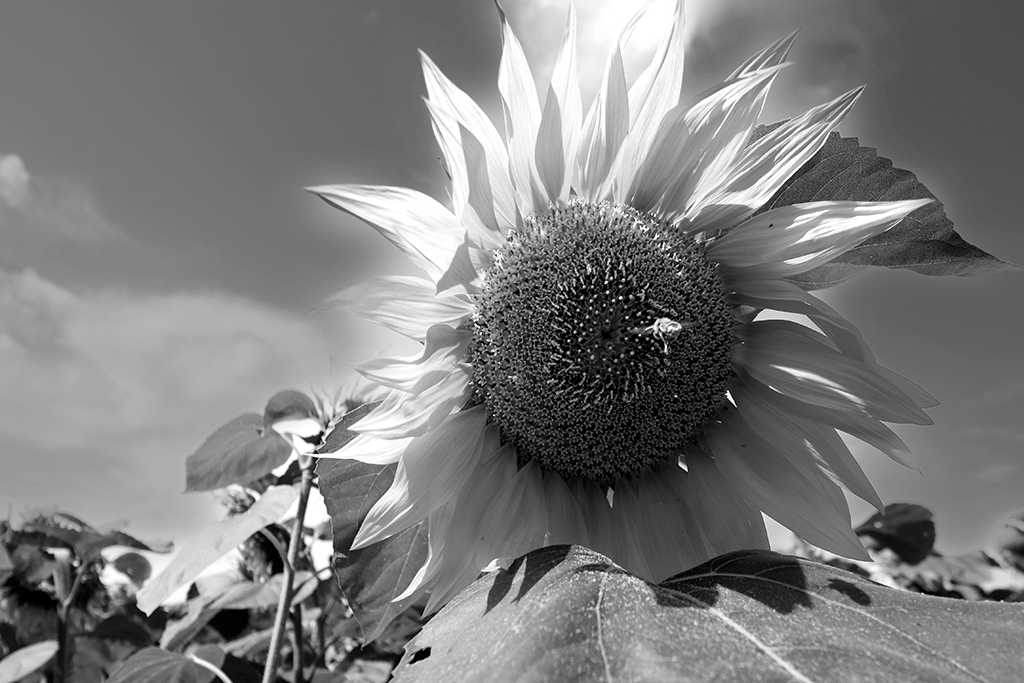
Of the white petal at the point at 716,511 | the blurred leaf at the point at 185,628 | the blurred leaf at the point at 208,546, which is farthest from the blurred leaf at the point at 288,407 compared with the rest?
the white petal at the point at 716,511

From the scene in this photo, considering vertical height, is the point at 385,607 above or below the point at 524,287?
below

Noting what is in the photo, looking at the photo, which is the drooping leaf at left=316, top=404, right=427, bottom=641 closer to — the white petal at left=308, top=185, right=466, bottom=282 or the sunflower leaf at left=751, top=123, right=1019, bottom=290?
the white petal at left=308, top=185, right=466, bottom=282

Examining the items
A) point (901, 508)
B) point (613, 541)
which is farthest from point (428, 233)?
point (901, 508)

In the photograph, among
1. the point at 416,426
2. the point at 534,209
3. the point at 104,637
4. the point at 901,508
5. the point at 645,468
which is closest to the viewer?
the point at 416,426

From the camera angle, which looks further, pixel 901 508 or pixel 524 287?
pixel 901 508

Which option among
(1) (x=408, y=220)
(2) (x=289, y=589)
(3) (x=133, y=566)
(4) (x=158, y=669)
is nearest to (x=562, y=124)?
(1) (x=408, y=220)

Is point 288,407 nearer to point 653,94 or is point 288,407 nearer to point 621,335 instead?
point 621,335

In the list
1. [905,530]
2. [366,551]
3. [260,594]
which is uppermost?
[366,551]

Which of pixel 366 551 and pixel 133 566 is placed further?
pixel 133 566

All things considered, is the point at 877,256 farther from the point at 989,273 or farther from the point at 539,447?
the point at 539,447
